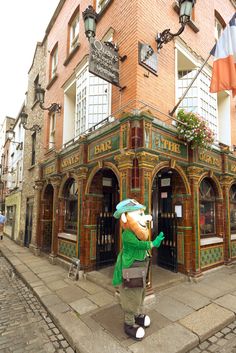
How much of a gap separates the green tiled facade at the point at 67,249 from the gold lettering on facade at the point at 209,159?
486 cm

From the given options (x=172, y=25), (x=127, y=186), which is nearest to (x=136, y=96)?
(x=127, y=186)

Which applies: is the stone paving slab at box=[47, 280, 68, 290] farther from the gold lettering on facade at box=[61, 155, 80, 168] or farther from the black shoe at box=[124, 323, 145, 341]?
the gold lettering on facade at box=[61, 155, 80, 168]

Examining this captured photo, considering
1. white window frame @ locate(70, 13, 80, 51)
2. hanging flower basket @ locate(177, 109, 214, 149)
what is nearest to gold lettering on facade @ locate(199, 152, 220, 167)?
hanging flower basket @ locate(177, 109, 214, 149)

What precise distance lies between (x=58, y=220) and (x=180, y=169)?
477 cm

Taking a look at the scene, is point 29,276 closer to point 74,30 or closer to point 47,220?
point 47,220

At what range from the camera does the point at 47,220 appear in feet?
31.3

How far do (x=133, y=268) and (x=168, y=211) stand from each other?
364cm

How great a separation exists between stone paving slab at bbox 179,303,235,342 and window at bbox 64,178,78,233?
4.90 m

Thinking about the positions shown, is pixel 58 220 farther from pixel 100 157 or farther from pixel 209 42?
pixel 209 42

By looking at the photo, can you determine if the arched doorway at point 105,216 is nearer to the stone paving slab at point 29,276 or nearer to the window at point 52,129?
the stone paving slab at point 29,276

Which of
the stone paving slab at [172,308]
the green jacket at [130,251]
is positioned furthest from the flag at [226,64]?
the stone paving slab at [172,308]

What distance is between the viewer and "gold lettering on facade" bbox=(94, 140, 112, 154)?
5660 mm

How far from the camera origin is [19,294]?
543 cm

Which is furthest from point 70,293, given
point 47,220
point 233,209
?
point 233,209
